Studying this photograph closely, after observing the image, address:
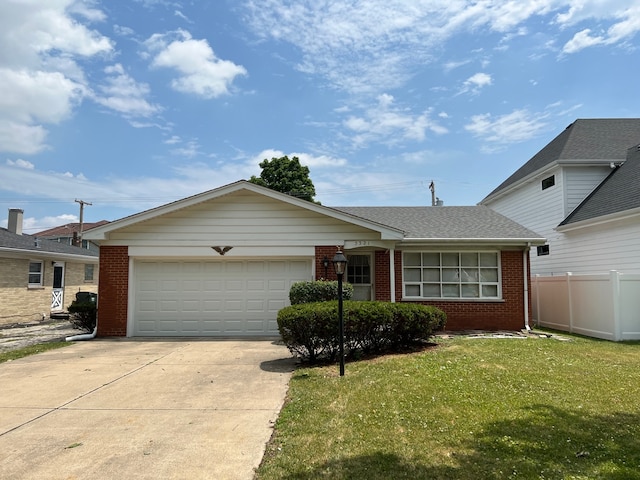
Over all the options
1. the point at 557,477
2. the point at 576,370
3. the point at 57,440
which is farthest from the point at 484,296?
the point at 57,440

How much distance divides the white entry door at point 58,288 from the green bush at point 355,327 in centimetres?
1778

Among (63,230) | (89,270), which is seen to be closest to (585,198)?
(89,270)

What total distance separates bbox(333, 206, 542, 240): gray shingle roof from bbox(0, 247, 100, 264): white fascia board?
12744mm

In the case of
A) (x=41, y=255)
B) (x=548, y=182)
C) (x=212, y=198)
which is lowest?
(x=41, y=255)

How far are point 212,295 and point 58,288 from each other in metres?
13.9

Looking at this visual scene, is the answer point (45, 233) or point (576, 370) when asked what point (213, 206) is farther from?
point (45, 233)

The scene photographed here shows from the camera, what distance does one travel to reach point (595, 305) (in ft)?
40.5

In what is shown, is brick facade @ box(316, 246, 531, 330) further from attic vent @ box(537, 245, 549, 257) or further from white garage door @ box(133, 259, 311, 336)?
attic vent @ box(537, 245, 549, 257)

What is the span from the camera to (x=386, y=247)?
12562 millimetres

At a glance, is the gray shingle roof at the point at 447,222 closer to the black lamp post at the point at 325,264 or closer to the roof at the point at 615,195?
the black lamp post at the point at 325,264

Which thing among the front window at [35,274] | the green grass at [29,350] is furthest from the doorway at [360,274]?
the front window at [35,274]

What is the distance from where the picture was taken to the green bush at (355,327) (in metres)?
8.00

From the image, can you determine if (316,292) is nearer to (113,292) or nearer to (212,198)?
(212,198)

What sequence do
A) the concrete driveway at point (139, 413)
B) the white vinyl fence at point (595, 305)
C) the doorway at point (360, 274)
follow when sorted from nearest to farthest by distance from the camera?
the concrete driveway at point (139, 413), the white vinyl fence at point (595, 305), the doorway at point (360, 274)
